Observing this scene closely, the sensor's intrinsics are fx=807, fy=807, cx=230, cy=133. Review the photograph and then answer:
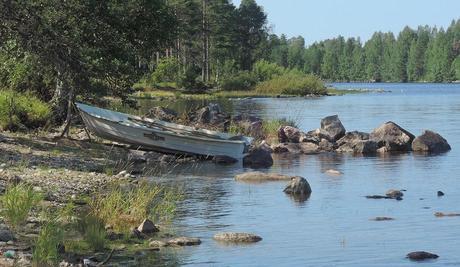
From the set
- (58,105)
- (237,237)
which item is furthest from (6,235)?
(58,105)

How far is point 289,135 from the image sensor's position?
1671 inches

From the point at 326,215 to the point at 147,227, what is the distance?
5.75m

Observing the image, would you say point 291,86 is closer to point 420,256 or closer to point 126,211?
point 126,211

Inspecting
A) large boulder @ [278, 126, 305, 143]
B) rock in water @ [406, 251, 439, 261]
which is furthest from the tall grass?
large boulder @ [278, 126, 305, 143]

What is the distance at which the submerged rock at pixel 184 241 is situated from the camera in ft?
53.3

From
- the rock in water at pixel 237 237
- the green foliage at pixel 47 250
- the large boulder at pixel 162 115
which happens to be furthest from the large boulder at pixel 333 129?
the green foliage at pixel 47 250

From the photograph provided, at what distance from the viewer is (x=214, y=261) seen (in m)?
15.0

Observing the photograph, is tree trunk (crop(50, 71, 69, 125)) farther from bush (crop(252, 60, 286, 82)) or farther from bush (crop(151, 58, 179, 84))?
bush (crop(252, 60, 286, 82))

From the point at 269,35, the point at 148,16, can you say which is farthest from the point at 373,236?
the point at 269,35

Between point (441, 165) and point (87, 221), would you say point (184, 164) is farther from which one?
point (87, 221)

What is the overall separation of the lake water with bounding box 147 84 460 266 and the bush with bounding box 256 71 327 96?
86.0 meters

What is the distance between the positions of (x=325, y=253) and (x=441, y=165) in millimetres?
18860

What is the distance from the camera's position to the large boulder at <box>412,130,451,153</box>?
1563 inches

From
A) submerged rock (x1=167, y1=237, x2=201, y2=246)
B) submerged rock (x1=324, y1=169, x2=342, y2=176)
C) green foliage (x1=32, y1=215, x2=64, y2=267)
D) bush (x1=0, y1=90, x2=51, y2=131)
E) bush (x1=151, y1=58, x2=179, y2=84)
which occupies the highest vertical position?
bush (x1=151, y1=58, x2=179, y2=84)
